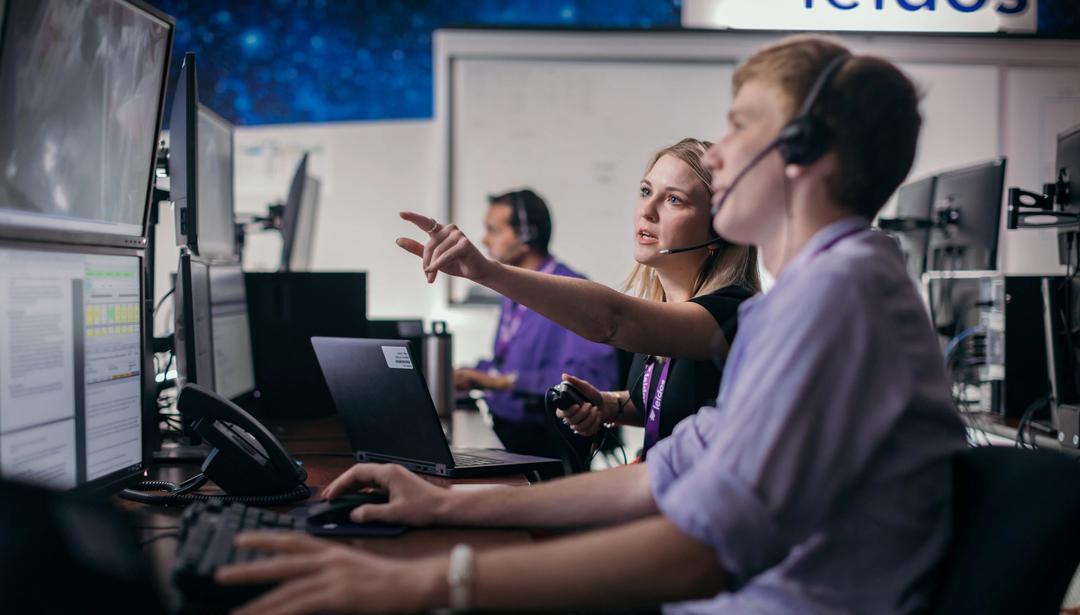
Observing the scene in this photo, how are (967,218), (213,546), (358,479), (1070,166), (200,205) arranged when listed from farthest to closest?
(967,218) → (1070,166) → (200,205) → (358,479) → (213,546)

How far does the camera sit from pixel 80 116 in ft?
3.66

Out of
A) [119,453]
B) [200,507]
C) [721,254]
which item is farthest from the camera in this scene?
[721,254]

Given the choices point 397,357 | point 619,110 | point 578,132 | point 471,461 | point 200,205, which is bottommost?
point 471,461

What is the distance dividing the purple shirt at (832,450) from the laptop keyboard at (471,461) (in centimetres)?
67

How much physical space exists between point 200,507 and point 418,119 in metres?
3.66

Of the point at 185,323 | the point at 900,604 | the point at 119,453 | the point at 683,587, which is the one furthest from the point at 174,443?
the point at 900,604

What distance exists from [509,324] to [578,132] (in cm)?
131

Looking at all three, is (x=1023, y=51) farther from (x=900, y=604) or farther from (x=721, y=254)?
(x=900, y=604)

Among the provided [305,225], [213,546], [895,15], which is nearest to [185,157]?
[213,546]

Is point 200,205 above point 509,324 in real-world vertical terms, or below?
above

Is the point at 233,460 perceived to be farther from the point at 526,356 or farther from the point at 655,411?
the point at 526,356

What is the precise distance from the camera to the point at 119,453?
3.94 ft

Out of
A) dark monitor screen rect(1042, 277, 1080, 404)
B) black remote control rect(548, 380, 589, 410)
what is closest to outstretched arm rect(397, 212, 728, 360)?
black remote control rect(548, 380, 589, 410)

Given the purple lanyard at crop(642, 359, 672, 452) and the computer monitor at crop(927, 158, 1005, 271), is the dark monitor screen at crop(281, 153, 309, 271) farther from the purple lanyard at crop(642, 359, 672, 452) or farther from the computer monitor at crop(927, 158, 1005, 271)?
the computer monitor at crop(927, 158, 1005, 271)
